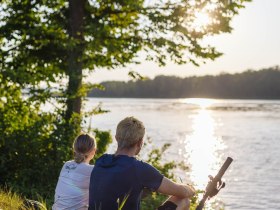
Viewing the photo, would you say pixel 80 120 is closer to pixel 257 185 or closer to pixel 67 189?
pixel 67 189

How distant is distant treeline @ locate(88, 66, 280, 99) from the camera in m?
165

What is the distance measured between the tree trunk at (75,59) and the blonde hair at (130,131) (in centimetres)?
989

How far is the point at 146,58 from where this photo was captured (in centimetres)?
1566

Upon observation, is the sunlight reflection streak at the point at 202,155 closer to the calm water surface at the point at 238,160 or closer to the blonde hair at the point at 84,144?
the calm water surface at the point at 238,160

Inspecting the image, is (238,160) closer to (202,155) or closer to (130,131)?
(202,155)

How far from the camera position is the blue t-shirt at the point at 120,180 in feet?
15.5

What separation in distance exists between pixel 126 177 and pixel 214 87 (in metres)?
176

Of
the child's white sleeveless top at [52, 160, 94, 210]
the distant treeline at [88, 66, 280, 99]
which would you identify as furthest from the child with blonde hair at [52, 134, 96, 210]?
the distant treeline at [88, 66, 280, 99]

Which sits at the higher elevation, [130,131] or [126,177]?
[130,131]

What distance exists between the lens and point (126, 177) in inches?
186

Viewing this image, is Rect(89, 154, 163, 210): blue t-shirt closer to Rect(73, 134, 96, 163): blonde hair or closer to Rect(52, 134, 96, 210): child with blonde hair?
Rect(73, 134, 96, 163): blonde hair

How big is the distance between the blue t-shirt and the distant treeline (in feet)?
477

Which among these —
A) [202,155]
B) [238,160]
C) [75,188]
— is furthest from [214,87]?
[75,188]

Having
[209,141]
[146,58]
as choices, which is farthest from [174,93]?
[146,58]
